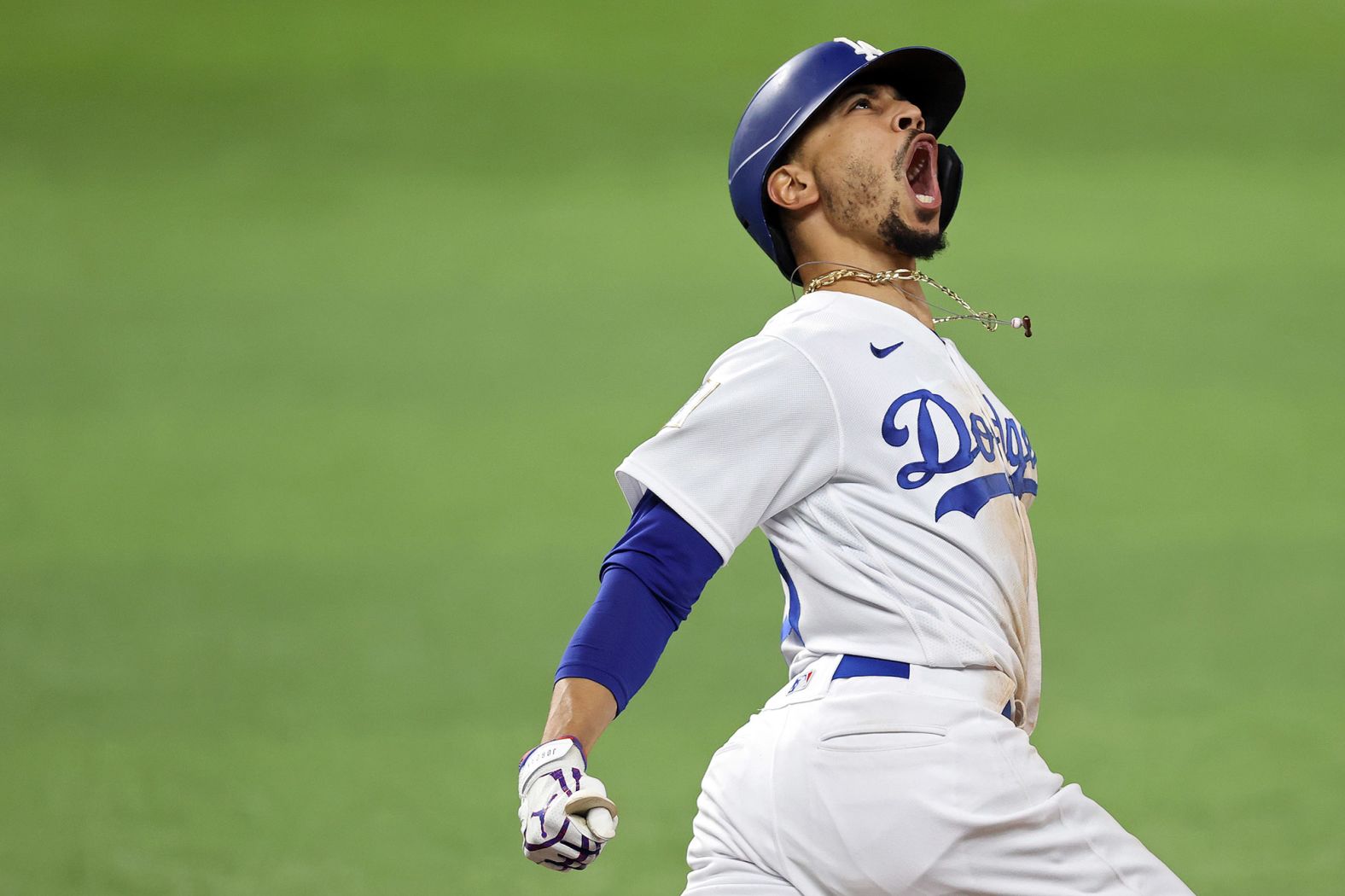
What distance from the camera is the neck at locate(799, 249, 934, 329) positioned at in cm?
155

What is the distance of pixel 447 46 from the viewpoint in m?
3.32

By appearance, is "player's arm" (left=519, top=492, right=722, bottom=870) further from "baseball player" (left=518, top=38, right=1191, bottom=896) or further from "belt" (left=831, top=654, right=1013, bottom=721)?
"belt" (left=831, top=654, right=1013, bottom=721)

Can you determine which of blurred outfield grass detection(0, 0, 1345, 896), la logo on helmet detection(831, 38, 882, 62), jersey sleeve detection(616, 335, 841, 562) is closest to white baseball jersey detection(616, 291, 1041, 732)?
jersey sleeve detection(616, 335, 841, 562)

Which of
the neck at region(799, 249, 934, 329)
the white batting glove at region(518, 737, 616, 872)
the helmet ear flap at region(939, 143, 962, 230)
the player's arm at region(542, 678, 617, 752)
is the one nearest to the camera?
the white batting glove at region(518, 737, 616, 872)

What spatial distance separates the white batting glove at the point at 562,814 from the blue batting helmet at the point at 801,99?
749mm

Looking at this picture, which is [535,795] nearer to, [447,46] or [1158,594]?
[1158,594]

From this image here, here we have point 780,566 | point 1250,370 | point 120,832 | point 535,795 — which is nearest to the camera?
point 535,795

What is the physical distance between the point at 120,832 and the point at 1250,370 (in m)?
2.67

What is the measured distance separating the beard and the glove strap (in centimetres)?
71

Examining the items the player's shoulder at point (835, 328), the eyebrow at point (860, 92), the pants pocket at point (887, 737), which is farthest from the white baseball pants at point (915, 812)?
the eyebrow at point (860, 92)

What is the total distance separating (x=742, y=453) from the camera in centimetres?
133

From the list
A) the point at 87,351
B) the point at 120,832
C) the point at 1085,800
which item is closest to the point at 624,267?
the point at 87,351

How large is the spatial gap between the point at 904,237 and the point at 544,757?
748mm

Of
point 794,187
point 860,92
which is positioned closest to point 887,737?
point 794,187
